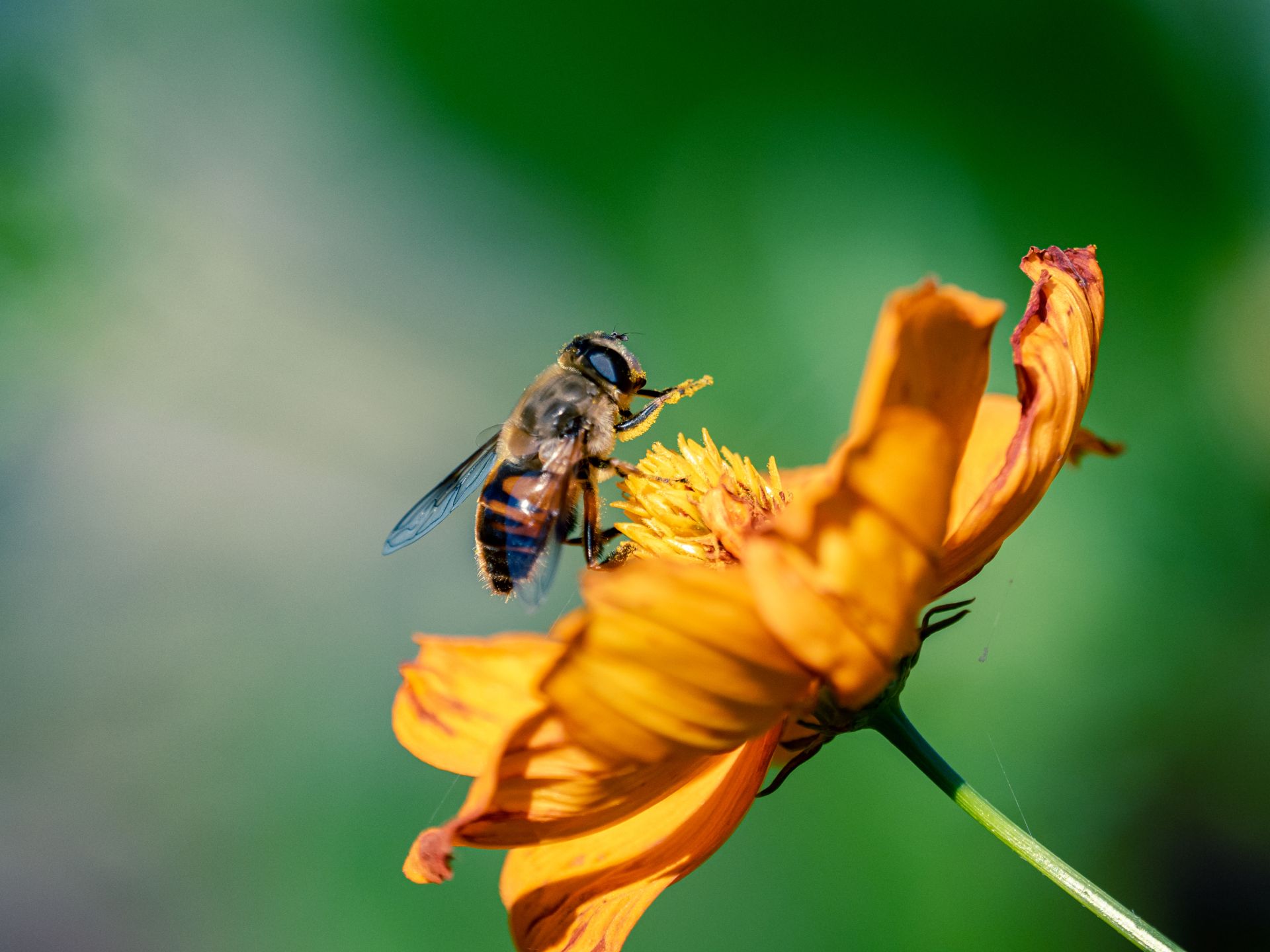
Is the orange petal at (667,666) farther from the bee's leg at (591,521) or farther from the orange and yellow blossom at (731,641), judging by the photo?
the bee's leg at (591,521)

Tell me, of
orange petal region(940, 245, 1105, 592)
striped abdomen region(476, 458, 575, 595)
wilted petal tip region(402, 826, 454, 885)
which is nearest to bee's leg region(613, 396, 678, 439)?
striped abdomen region(476, 458, 575, 595)

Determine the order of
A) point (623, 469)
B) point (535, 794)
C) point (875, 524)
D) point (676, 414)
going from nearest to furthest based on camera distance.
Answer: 1. point (875, 524)
2. point (535, 794)
3. point (623, 469)
4. point (676, 414)

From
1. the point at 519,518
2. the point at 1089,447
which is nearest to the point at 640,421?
the point at 519,518

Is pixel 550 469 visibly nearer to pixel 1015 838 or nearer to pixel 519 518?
pixel 519 518

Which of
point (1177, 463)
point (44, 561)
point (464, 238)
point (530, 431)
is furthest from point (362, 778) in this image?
point (1177, 463)

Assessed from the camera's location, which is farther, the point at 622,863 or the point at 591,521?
the point at 591,521

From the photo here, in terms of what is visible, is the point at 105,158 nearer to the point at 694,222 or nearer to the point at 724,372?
the point at 694,222
